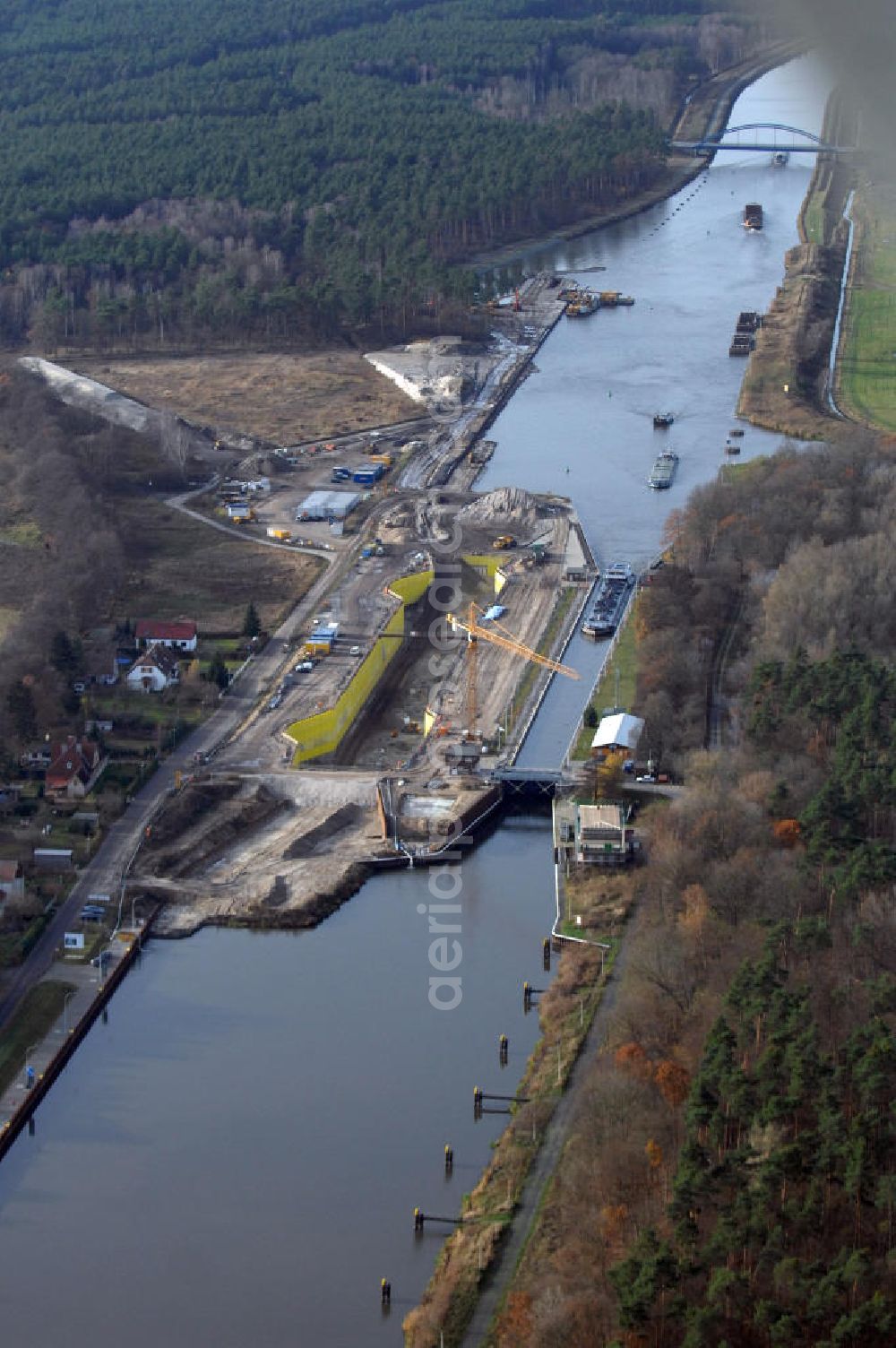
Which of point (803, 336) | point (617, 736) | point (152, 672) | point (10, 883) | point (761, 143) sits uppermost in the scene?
point (10, 883)

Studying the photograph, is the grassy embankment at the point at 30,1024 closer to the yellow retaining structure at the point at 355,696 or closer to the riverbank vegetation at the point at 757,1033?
the riverbank vegetation at the point at 757,1033

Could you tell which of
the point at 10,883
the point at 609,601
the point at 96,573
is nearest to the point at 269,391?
the point at 96,573

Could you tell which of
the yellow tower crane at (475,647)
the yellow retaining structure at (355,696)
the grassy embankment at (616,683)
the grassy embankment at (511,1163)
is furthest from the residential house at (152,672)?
the grassy embankment at (511,1163)

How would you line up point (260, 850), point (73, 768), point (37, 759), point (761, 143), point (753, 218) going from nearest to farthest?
point (260, 850)
point (73, 768)
point (37, 759)
point (753, 218)
point (761, 143)

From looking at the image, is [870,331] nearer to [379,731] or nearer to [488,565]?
[488,565]

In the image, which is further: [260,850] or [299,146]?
[299,146]

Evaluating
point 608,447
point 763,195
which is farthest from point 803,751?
point 763,195

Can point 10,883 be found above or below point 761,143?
above
